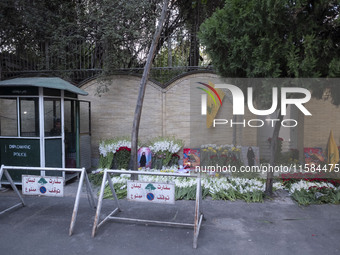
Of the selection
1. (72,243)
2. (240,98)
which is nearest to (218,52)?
(240,98)

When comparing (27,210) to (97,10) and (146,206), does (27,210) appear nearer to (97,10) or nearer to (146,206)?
(146,206)

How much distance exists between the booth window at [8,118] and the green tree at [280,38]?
5166 millimetres

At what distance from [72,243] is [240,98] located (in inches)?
193

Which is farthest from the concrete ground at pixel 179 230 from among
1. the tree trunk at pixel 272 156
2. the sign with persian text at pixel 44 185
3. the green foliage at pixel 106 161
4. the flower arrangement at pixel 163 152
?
the flower arrangement at pixel 163 152

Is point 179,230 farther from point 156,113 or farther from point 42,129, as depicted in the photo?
point 156,113

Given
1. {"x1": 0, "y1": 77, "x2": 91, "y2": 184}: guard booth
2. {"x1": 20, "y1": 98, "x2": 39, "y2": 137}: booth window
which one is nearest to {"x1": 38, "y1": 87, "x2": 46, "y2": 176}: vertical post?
{"x1": 0, "y1": 77, "x2": 91, "y2": 184}: guard booth

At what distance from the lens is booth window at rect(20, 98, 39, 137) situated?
6.85 metres

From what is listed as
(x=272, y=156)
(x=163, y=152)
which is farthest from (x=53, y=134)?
(x=272, y=156)

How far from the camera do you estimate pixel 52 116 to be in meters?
7.37

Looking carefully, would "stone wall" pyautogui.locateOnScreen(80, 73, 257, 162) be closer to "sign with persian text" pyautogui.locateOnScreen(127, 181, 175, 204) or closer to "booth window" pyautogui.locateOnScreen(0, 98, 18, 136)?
"booth window" pyautogui.locateOnScreen(0, 98, 18, 136)

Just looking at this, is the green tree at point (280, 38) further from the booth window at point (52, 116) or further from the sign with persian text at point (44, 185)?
the booth window at point (52, 116)

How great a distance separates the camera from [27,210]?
550 centimetres

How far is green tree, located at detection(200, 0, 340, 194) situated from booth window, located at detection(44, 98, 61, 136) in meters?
4.28

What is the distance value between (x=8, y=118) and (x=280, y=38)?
22.3 ft
